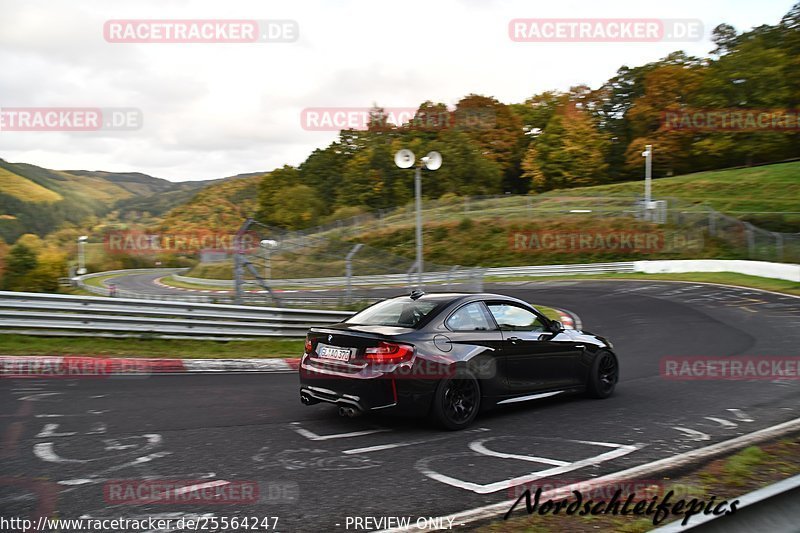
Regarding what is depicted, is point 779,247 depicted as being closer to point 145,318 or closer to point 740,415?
point 740,415

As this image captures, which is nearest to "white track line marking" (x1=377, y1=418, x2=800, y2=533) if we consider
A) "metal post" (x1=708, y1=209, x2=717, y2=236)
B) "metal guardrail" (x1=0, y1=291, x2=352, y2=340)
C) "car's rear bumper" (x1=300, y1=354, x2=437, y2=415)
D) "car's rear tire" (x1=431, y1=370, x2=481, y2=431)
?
"car's rear tire" (x1=431, y1=370, x2=481, y2=431)

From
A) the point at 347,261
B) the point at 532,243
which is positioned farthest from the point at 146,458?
the point at 532,243

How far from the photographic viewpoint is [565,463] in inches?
217

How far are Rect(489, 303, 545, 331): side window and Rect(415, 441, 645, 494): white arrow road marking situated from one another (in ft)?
6.41

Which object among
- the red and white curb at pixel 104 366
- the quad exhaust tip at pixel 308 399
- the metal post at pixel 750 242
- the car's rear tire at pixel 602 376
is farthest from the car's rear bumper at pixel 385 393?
the metal post at pixel 750 242

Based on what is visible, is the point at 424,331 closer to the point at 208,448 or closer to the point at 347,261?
the point at 208,448

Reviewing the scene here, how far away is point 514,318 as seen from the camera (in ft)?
26.0

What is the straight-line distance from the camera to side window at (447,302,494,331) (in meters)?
7.23

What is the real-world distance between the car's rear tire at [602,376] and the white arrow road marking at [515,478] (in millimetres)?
2427

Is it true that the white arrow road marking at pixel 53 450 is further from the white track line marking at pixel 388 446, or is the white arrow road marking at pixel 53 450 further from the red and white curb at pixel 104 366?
the red and white curb at pixel 104 366

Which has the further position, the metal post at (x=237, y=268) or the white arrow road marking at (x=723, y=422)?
the metal post at (x=237, y=268)

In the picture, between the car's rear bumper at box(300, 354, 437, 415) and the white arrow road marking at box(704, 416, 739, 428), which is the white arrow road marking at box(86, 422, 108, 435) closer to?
the car's rear bumper at box(300, 354, 437, 415)

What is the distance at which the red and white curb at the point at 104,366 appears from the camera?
10.0 metres

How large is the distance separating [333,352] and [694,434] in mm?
3676
